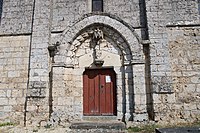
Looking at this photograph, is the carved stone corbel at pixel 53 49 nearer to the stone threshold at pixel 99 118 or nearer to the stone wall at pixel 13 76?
the stone wall at pixel 13 76

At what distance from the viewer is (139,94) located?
19.3 feet

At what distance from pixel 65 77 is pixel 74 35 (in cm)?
136

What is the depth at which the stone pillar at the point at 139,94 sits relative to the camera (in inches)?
226

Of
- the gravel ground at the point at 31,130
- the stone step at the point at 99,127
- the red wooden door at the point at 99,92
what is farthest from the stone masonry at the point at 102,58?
the stone step at the point at 99,127

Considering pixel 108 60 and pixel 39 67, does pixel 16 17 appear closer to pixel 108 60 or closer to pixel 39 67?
pixel 39 67

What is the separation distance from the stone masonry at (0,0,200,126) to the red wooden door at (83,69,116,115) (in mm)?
164

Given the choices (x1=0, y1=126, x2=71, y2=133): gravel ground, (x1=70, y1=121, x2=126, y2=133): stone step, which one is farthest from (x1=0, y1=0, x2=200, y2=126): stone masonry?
(x1=70, y1=121, x2=126, y2=133): stone step

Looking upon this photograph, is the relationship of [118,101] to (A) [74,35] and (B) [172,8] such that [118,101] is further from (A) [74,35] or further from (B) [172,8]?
(B) [172,8]

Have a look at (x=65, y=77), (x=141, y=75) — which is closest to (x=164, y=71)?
(x=141, y=75)

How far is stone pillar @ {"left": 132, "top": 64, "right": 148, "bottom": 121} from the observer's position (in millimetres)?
5738

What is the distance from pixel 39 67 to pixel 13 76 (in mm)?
942

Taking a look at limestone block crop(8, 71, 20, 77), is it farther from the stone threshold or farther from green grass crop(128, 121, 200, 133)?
green grass crop(128, 121, 200, 133)

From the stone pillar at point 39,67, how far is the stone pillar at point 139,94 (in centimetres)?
261

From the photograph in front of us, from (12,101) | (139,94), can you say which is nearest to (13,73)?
(12,101)
